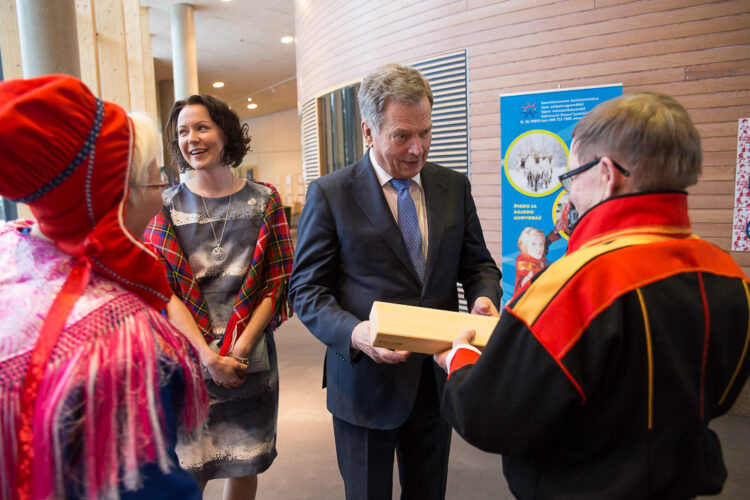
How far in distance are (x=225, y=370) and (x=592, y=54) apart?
340cm

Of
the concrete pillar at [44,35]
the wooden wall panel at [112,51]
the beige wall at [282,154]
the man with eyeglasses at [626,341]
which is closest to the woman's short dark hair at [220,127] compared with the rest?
the man with eyeglasses at [626,341]

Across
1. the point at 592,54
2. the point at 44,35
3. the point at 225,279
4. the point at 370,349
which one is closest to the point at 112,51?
the point at 44,35

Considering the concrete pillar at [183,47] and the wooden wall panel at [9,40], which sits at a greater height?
the concrete pillar at [183,47]

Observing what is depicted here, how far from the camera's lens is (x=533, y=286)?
1.01 m

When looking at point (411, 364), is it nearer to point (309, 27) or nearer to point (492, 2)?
point (492, 2)

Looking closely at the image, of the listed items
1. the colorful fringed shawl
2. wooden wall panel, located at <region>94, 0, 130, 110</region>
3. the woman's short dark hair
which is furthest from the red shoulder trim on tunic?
wooden wall panel, located at <region>94, 0, 130, 110</region>

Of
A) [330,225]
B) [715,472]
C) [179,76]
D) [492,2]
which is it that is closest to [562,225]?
[492,2]

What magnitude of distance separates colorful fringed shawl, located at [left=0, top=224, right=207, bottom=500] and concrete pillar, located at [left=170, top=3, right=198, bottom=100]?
379 inches

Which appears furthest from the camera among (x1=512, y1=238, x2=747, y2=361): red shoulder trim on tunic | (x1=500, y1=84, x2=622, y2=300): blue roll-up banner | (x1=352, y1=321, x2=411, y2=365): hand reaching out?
(x1=500, y1=84, x2=622, y2=300): blue roll-up banner

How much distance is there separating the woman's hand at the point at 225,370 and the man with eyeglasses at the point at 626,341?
1.17m

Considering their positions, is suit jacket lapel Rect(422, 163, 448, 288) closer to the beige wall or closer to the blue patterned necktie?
the blue patterned necktie

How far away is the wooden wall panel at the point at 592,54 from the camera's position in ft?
10.7

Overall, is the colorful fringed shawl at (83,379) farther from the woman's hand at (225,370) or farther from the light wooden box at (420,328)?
the woman's hand at (225,370)

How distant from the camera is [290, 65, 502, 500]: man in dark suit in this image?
1699 millimetres
